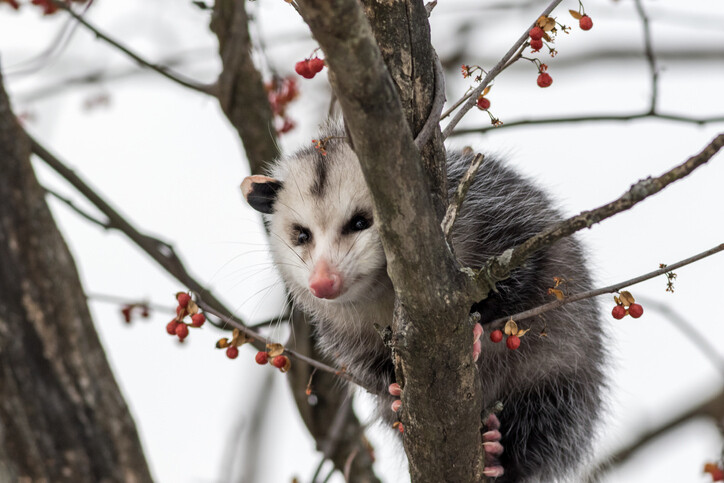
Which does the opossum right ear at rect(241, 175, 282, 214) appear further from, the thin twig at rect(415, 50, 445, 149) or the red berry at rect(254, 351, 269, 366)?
the thin twig at rect(415, 50, 445, 149)

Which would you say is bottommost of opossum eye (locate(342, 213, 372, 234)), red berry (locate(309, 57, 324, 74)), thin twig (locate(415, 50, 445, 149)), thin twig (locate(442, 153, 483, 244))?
thin twig (locate(442, 153, 483, 244))

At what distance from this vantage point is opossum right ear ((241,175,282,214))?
2.52m

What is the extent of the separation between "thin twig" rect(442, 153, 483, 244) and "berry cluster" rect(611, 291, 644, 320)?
1.51 ft

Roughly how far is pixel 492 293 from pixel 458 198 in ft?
2.27

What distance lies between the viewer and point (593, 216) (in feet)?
4.68

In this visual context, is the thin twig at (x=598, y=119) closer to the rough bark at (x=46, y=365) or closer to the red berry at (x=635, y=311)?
the red berry at (x=635, y=311)

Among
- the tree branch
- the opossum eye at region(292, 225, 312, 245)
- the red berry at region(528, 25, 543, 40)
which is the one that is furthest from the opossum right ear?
the red berry at region(528, 25, 543, 40)

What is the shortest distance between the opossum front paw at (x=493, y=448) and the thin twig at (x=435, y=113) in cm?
98

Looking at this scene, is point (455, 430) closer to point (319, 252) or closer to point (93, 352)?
point (319, 252)

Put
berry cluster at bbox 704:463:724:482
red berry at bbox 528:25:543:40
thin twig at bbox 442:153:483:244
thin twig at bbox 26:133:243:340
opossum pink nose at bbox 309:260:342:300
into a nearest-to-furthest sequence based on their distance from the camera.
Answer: thin twig at bbox 442:153:483:244 → red berry at bbox 528:25:543:40 → opossum pink nose at bbox 309:260:342:300 → berry cluster at bbox 704:463:724:482 → thin twig at bbox 26:133:243:340

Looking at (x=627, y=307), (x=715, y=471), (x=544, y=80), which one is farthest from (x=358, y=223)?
(x=715, y=471)

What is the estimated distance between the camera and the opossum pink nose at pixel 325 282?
195 centimetres

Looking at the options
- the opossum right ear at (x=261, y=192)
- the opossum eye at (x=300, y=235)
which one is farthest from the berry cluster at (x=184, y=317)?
the opossum right ear at (x=261, y=192)

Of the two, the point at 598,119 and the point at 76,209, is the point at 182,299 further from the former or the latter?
the point at 598,119
